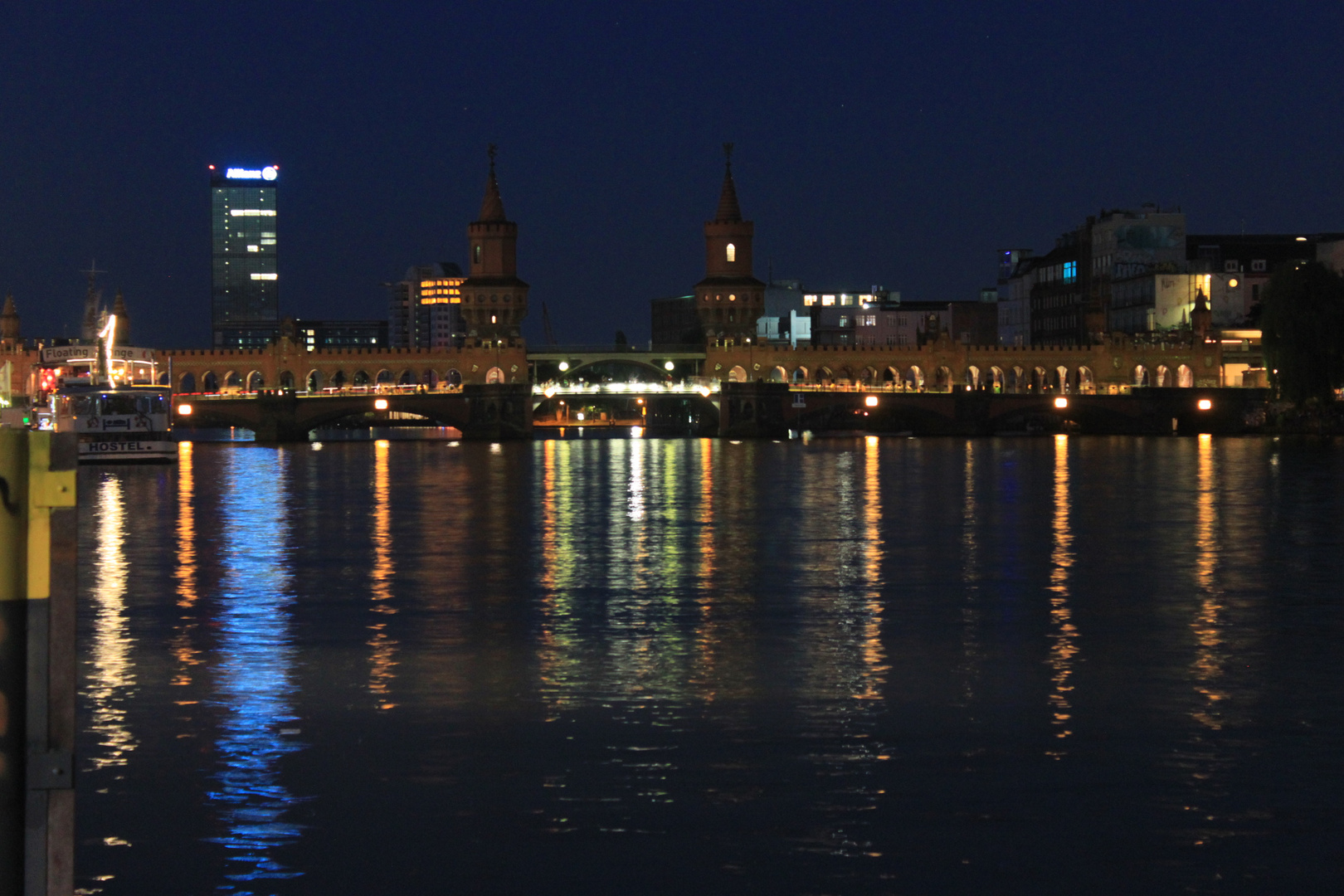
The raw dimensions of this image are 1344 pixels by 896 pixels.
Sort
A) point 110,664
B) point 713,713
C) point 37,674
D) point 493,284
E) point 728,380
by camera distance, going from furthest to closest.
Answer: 1. point 493,284
2. point 728,380
3. point 110,664
4. point 713,713
5. point 37,674

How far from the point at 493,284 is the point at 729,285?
71.9 feet

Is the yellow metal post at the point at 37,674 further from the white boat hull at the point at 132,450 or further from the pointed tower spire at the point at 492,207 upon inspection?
the pointed tower spire at the point at 492,207

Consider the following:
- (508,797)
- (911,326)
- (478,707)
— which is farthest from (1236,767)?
(911,326)

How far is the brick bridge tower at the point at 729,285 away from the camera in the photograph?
6053 inches

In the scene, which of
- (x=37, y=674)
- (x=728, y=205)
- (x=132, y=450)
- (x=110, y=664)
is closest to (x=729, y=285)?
(x=728, y=205)

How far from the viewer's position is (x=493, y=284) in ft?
498

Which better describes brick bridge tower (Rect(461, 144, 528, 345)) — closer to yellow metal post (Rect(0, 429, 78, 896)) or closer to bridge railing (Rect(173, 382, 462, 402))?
bridge railing (Rect(173, 382, 462, 402))


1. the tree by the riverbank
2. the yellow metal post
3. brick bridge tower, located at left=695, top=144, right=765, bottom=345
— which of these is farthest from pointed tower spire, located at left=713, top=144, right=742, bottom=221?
the yellow metal post

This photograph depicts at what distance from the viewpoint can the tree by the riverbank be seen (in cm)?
10019

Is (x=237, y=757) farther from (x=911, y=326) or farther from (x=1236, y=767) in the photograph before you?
(x=911, y=326)

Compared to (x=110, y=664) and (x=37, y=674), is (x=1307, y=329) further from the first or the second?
(x=37, y=674)

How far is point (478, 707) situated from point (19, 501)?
35.4 feet

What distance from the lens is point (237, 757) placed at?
14.9 metres

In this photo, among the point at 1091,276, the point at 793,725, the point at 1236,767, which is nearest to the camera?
the point at 1236,767
